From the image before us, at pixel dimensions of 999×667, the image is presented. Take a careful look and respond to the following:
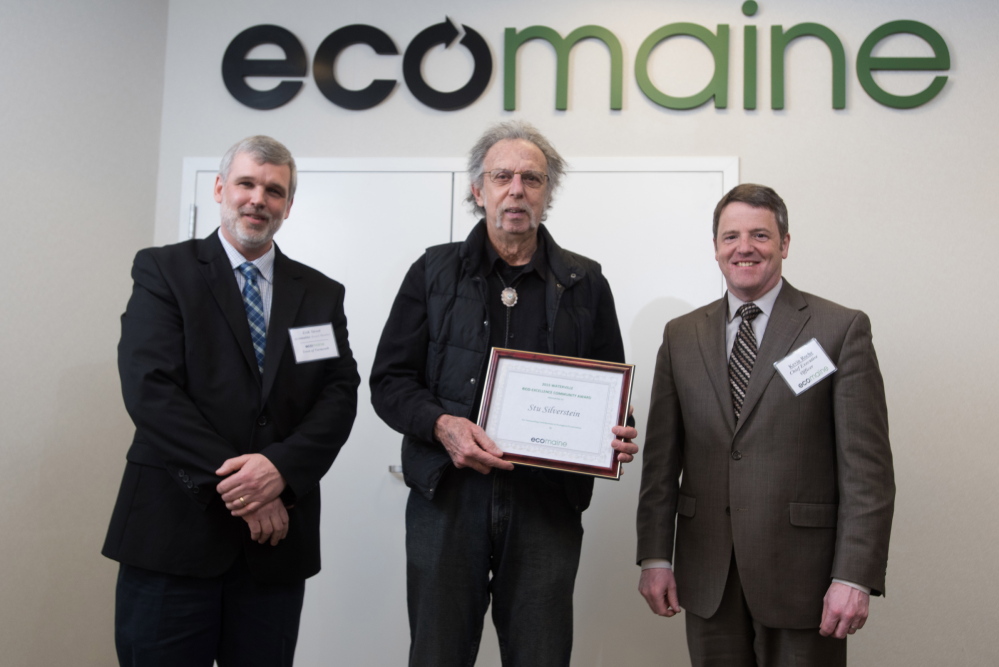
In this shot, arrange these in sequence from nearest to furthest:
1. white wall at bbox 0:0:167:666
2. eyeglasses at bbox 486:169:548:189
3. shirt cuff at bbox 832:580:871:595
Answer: shirt cuff at bbox 832:580:871:595, eyeglasses at bbox 486:169:548:189, white wall at bbox 0:0:167:666

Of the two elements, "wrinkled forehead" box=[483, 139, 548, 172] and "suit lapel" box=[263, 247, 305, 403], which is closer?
"suit lapel" box=[263, 247, 305, 403]

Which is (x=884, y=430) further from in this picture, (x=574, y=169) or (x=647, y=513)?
(x=574, y=169)

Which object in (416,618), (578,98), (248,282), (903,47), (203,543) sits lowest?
(416,618)

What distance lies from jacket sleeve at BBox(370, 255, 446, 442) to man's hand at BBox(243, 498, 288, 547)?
37 centimetres

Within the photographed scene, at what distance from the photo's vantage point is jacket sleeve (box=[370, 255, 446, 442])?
6.61 feet

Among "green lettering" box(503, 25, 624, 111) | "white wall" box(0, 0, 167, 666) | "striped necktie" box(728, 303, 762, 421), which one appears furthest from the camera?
"green lettering" box(503, 25, 624, 111)

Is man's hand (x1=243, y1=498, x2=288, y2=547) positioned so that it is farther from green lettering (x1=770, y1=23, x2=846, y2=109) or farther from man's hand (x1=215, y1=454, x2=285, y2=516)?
green lettering (x1=770, y1=23, x2=846, y2=109)

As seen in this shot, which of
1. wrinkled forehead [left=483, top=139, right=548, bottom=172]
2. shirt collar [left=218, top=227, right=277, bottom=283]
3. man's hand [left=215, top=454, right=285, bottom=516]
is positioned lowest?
man's hand [left=215, top=454, right=285, bottom=516]

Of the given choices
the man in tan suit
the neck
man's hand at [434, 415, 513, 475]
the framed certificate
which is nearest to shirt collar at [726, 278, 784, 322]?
the man in tan suit

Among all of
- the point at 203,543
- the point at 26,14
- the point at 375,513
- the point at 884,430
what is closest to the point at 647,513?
the point at 884,430

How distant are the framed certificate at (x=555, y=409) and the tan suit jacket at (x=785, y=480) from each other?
0.30 m

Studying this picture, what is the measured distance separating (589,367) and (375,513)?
1687 mm

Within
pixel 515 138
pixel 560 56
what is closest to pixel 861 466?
pixel 515 138

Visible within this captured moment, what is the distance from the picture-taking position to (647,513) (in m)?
2.16
